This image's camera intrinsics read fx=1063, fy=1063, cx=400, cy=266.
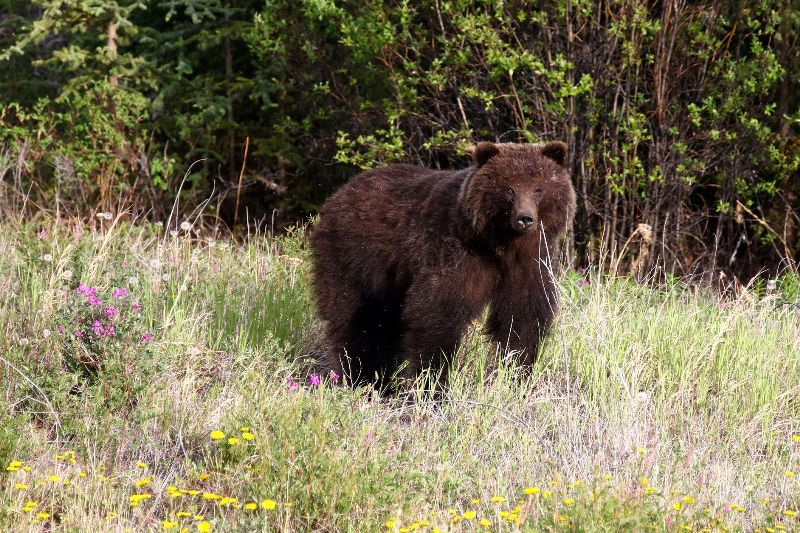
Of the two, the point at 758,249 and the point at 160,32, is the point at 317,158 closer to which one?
the point at 160,32

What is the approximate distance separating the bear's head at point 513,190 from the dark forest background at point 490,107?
2183 mm

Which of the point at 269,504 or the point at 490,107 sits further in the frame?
the point at 490,107

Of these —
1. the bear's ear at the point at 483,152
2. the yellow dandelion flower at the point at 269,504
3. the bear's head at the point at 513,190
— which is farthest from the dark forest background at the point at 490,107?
the yellow dandelion flower at the point at 269,504

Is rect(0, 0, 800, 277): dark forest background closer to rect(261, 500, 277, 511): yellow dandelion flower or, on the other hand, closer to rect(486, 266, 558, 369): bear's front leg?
rect(486, 266, 558, 369): bear's front leg

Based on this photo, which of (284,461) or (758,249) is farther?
(758,249)

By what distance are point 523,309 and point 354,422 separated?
1456mm

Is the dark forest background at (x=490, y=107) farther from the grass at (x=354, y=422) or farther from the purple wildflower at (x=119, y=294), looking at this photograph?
the purple wildflower at (x=119, y=294)

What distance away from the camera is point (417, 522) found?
4.05 metres

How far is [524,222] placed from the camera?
5.62 m

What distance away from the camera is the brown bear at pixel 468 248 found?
5.85 m

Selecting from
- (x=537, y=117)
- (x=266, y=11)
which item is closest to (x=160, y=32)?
(x=266, y=11)

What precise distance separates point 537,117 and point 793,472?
5028 millimetres

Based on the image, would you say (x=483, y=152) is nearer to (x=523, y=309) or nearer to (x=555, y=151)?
(x=555, y=151)

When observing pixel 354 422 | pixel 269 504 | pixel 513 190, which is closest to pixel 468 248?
pixel 513 190
